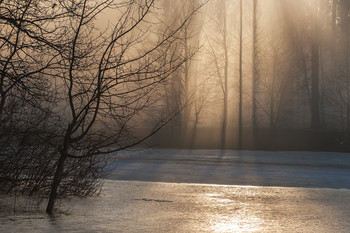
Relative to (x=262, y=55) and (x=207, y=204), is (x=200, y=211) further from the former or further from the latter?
(x=262, y=55)

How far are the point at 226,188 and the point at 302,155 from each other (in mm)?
13814

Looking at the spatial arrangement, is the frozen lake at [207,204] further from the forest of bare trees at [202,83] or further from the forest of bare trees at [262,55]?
the forest of bare trees at [262,55]

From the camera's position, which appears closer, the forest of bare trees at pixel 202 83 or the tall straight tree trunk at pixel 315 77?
the forest of bare trees at pixel 202 83

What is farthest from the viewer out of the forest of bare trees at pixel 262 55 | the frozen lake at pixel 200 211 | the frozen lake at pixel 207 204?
the forest of bare trees at pixel 262 55

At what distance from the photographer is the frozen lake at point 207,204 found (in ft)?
26.7

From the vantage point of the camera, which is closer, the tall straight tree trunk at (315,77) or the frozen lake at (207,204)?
the frozen lake at (207,204)

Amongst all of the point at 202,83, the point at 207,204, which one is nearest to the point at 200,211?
the point at 207,204

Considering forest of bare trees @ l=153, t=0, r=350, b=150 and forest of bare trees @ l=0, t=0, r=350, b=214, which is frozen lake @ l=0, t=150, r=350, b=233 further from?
forest of bare trees @ l=153, t=0, r=350, b=150

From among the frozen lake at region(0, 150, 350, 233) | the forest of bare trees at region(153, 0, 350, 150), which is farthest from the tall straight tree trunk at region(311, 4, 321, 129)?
the frozen lake at region(0, 150, 350, 233)

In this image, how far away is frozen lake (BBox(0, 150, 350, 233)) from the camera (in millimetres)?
8141

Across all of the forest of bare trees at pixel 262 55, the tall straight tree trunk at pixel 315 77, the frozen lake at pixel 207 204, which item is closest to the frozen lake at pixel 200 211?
the frozen lake at pixel 207 204

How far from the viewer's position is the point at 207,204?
34.3 feet

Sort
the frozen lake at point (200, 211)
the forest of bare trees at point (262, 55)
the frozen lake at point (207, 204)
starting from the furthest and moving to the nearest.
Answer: the forest of bare trees at point (262, 55) < the frozen lake at point (207, 204) < the frozen lake at point (200, 211)

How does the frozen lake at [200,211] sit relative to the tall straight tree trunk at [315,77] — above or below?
below
